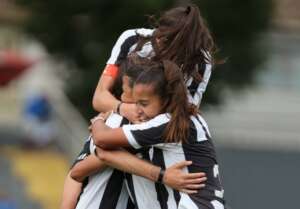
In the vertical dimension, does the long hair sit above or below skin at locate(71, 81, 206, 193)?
above

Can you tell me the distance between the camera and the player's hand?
452cm

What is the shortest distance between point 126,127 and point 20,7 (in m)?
17.0

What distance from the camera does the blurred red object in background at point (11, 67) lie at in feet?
96.3

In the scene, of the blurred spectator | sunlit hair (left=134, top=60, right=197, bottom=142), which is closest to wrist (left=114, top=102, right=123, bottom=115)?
sunlit hair (left=134, top=60, right=197, bottom=142)

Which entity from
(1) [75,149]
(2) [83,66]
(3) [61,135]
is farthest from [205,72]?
(3) [61,135]

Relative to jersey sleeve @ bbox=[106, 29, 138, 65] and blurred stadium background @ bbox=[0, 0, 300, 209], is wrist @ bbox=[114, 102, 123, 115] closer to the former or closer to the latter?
jersey sleeve @ bbox=[106, 29, 138, 65]

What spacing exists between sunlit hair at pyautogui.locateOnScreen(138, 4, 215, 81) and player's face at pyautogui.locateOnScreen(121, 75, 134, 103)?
0.15m

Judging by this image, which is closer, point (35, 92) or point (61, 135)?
point (61, 135)

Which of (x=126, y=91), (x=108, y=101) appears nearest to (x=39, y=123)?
(x=108, y=101)

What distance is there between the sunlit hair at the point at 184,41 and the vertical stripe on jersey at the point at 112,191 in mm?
555

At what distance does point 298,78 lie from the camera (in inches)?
1384

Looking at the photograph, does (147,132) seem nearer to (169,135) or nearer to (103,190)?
(169,135)

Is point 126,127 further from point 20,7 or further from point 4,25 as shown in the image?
point 4,25

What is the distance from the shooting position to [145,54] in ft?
15.5
